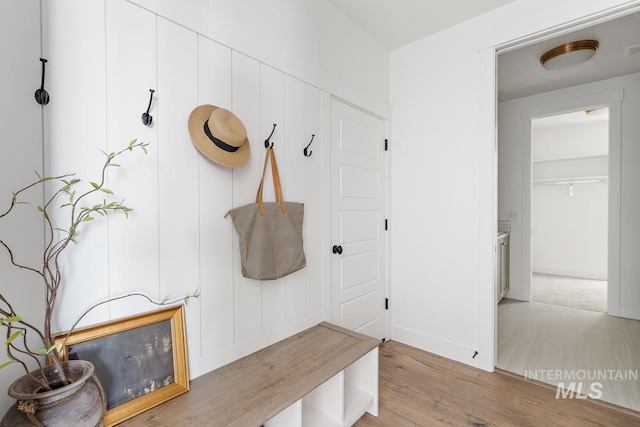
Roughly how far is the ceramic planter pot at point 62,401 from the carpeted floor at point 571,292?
14.8ft

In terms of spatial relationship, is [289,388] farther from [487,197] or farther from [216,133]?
[487,197]

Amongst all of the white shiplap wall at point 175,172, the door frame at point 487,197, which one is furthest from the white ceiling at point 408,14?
the white shiplap wall at point 175,172

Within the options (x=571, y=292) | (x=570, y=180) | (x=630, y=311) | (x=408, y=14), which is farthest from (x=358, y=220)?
(x=570, y=180)

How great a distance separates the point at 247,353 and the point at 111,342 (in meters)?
0.63

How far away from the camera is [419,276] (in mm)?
2512

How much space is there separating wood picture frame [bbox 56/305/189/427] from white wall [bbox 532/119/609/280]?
5505 mm

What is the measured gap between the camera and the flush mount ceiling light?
2.40 meters

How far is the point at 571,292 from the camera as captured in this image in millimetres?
4027

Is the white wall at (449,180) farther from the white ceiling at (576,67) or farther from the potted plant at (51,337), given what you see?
the potted plant at (51,337)

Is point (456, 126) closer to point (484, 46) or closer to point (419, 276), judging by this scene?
point (484, 46)

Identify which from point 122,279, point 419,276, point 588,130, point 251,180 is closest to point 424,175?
point 419,276

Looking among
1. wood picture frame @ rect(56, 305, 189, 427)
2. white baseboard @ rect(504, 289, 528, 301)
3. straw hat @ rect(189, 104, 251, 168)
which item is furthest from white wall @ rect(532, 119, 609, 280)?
wood picture frame @ rect(56, 305, 189, 427)

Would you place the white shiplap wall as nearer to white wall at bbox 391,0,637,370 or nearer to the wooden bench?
the wooden bench

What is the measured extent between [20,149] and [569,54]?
3622 millimetres
